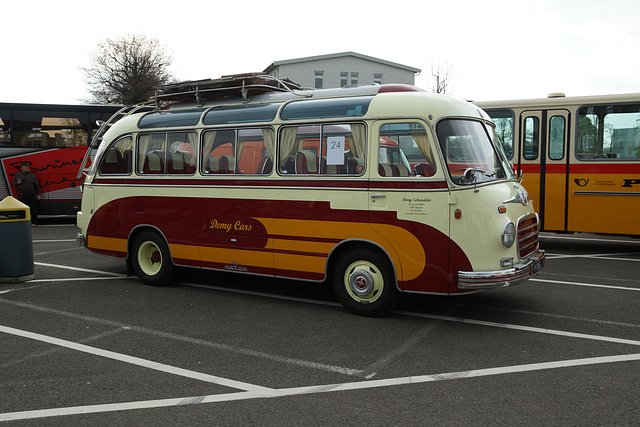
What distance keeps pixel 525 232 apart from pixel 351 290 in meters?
2.09

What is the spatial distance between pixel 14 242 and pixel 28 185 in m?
8.33

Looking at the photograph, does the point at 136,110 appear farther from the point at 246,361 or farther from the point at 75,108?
the point at 75,108

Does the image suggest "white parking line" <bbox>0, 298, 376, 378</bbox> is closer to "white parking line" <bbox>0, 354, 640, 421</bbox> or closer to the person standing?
"white parking line" <bbox>0, 354, 640, 421</bbox>

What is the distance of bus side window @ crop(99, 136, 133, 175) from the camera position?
28.3ft

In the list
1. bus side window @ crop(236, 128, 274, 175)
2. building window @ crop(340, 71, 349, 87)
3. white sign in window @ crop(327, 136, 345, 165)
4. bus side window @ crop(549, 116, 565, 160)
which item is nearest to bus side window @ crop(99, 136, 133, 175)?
bus side window @ crop(236, 128, 274, 175)

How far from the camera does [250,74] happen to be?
8.22 meters

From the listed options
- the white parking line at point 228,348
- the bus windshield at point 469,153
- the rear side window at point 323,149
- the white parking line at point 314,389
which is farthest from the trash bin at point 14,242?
the bus windshield at point 469,153

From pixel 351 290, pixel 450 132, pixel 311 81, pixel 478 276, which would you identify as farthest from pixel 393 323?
pixel 311 81

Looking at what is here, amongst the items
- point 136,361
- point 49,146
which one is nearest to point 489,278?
point 136,361

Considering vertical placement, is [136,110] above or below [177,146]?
above

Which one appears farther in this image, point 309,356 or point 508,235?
point 508,235

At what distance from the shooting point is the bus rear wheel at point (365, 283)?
6.39 m

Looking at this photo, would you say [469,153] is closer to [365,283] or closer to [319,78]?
[365,283]

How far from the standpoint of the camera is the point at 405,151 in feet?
20.6
